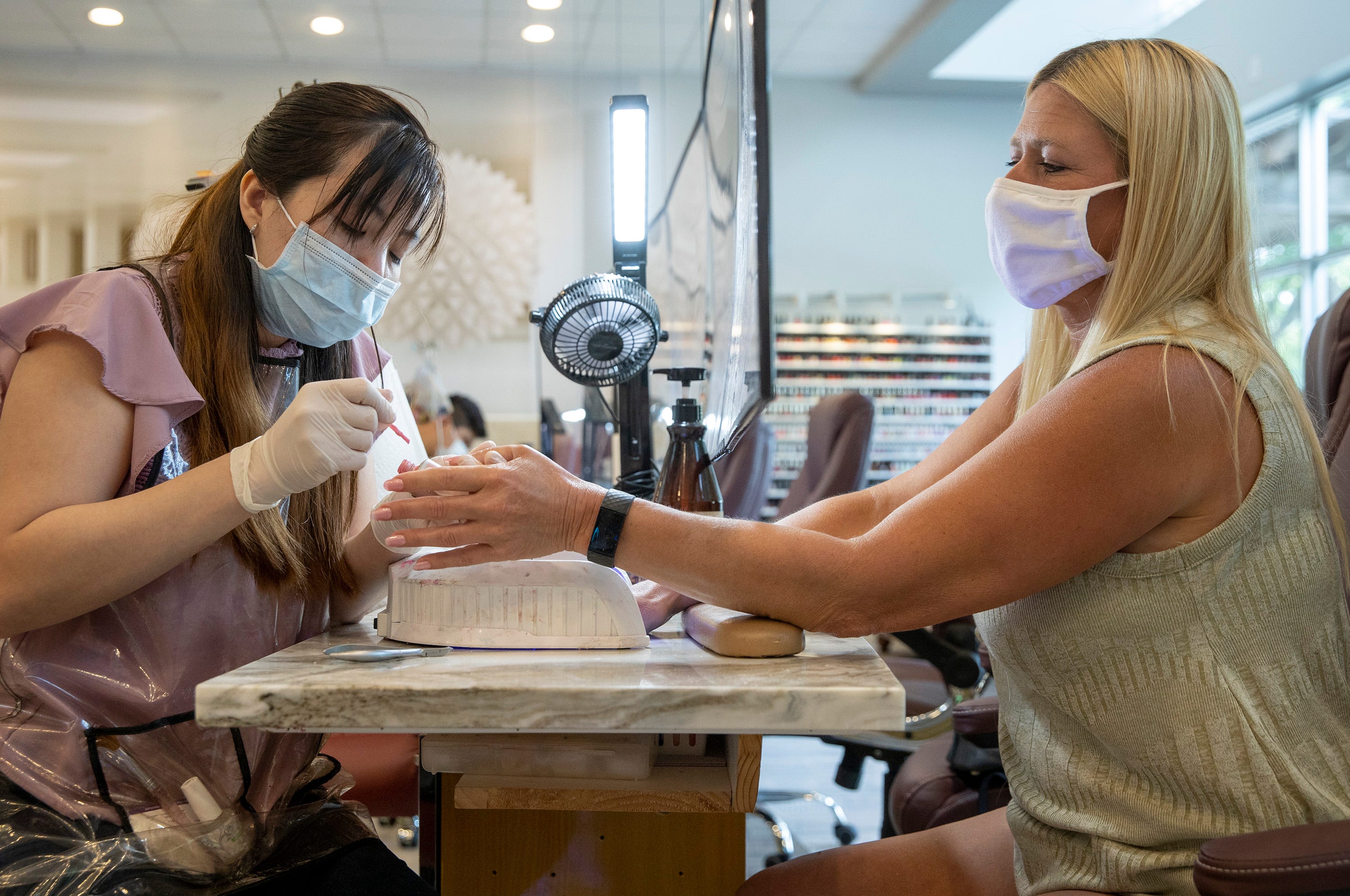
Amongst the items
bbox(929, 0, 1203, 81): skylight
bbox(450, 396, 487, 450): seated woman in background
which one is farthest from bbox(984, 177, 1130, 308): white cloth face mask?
bbox(929, 0, 1203, 81): skylight

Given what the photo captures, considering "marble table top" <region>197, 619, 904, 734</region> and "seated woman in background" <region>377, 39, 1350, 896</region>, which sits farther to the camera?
"seated woman in background" <region>377, 39, 1350, 896</region>

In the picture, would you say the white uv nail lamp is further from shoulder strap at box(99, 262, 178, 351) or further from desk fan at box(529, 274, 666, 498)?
desk fan at box(529, 274, 666, 498)

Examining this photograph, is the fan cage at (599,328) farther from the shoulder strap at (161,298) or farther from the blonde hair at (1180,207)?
the blonde hair at (1180,207)

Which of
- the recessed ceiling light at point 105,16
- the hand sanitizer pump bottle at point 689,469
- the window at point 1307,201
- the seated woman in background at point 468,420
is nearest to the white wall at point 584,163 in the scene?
the recessed ceiling light at point 105,16

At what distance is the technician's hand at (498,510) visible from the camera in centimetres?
93

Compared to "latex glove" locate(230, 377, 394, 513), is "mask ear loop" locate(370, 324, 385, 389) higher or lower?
higher

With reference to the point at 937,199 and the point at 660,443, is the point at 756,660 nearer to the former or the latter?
the point at 660,443

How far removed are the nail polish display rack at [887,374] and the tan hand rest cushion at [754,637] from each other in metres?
5.30

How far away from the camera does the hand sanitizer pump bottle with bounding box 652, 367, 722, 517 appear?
1377 millimetres

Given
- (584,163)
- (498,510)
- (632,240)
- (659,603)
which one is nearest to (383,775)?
(659,603)

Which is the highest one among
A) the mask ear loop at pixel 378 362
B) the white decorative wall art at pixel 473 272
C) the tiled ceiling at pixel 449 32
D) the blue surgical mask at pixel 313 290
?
the tiled ceiling at pixel 449 32

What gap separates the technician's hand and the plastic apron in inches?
Answer: 11.0

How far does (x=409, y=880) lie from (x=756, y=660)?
45 centimetres

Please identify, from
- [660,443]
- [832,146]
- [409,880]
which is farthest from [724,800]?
[832,146]
